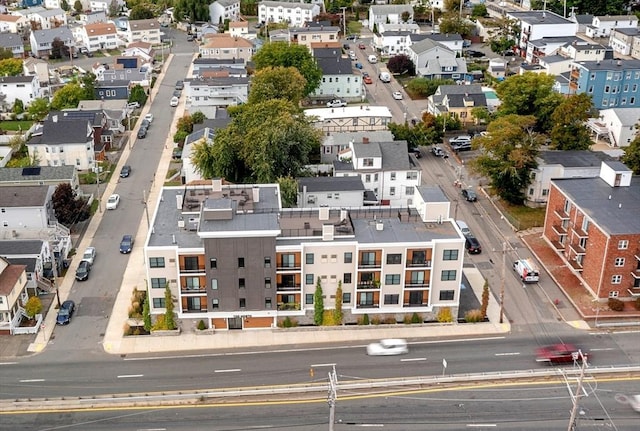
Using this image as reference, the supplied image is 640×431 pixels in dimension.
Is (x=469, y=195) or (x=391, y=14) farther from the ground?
(x=391, y=14)

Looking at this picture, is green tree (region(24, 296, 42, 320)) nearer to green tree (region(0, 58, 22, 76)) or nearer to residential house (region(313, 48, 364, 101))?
residential house (region(313, 48, 364, 101))

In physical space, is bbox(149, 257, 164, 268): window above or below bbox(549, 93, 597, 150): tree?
below

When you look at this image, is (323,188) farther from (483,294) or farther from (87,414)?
(87,414)

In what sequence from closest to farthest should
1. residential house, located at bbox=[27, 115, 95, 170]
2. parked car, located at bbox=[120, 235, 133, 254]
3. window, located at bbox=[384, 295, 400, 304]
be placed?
window, located at bbox=[384, 295, 400, 304] → parked car, located at bbox=[120, 235, 133, 254] → residential house, located at bbox=[27, 115, 95, 170]

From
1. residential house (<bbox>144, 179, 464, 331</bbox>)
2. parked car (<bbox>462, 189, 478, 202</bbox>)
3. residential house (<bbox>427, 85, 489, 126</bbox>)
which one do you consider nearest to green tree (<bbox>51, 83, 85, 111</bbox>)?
residential house (<bbox>427, 85, 489, 126</bbox>)

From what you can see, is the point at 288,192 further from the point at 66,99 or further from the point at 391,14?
the point at 391,14

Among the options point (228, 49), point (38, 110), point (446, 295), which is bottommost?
point (446, 295)

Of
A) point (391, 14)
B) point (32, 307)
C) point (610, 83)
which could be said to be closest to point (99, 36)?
point (391, 14)
